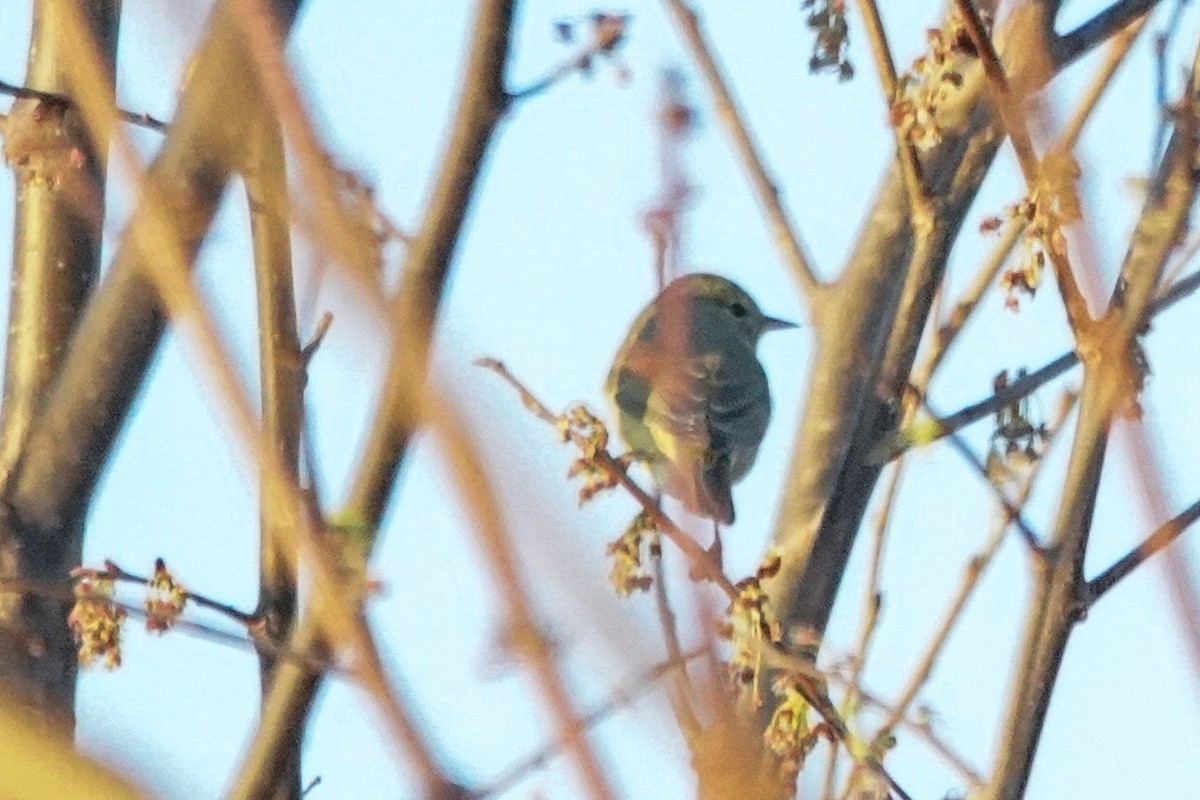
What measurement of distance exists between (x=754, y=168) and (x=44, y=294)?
1.22m

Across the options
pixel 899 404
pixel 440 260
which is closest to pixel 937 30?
pixel 899 404

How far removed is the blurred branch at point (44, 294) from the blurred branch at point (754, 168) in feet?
3.04

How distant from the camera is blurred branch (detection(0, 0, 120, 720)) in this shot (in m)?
2.69

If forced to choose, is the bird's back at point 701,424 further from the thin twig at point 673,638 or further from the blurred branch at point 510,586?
the blurred branch at point 510,586

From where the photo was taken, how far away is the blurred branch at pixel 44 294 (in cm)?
269

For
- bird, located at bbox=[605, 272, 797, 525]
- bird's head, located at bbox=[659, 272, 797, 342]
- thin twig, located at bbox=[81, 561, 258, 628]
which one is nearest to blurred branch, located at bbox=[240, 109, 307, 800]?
thin twig, located at bbox=[81, 561, 258, 628]

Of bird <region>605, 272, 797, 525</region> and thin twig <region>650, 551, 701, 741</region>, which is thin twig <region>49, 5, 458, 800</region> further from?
bird <region>605, 272, 797, 525</region>

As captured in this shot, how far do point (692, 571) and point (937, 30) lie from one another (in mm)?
1443

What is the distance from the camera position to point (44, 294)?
121 inches

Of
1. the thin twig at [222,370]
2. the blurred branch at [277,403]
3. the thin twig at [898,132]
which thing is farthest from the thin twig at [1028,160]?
the thin twig at [222,370]

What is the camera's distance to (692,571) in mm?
1050

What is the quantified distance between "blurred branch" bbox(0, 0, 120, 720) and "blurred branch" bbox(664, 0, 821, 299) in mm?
928

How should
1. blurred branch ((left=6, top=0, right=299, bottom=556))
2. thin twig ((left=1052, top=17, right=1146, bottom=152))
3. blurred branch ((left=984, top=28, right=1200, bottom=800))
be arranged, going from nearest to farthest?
blurred branch ((left=984, top=28, right=1200, bottom=800)) < blurred branch ((left=6, top=0, right=299, bottom=556)) < thin twig ((left=1052, top=17, right=1146, bottom=152))

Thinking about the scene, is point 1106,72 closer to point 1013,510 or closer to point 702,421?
point 1013,510
